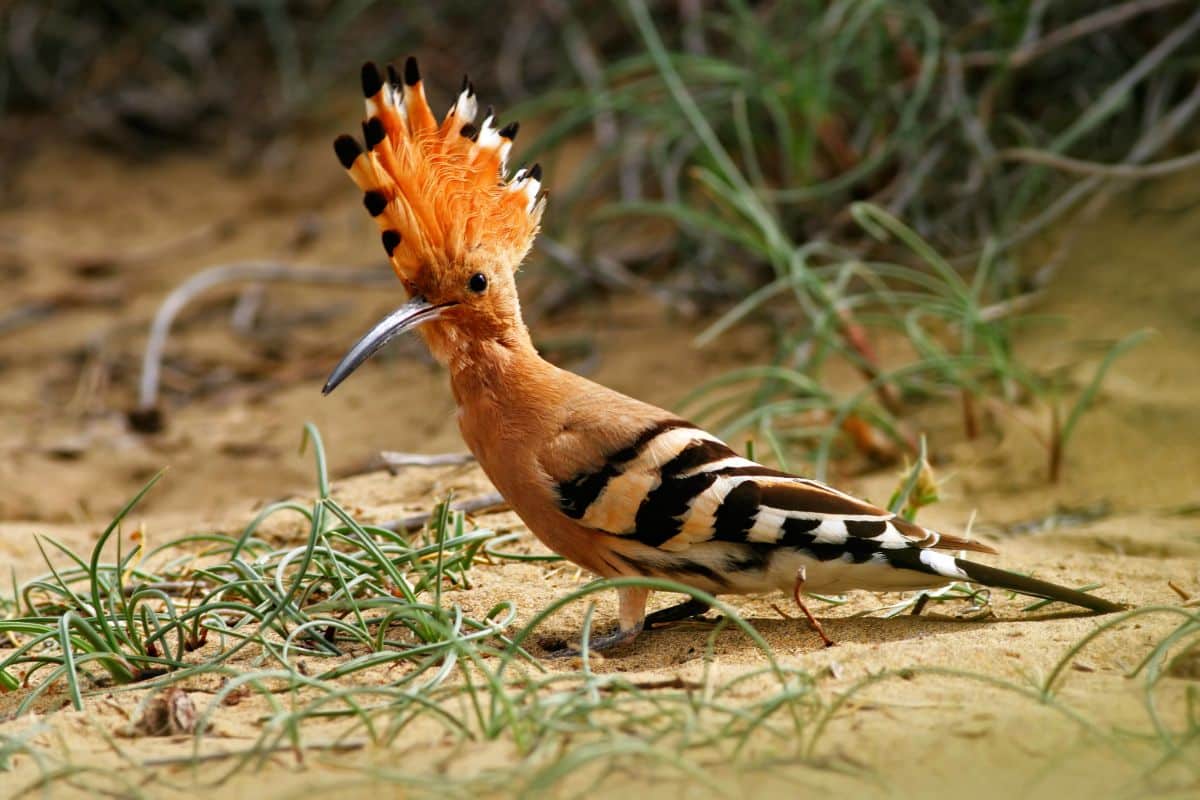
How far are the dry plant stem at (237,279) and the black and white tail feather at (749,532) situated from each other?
11.8 ft

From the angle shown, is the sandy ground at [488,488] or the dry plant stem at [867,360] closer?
the sandy ground at [488,488]

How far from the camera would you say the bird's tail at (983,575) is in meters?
2.42

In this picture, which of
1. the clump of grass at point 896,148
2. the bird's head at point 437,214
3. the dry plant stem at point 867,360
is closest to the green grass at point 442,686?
the bird's head at point 437,214

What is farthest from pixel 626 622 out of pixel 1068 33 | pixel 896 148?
pixel 1068 33

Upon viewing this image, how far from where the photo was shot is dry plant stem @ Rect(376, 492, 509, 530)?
317cm

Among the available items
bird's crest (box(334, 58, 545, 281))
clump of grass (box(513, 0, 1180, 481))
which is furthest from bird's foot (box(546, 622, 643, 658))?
clump of grass (box(513, 0, 1180, 481))

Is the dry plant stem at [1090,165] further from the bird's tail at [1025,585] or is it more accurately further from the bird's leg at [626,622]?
the bird's leg at [626,622]

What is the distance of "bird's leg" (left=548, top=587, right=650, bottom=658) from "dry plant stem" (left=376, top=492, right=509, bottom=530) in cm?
67

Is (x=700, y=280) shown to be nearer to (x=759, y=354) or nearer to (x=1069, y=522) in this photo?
(x=759, y=354)

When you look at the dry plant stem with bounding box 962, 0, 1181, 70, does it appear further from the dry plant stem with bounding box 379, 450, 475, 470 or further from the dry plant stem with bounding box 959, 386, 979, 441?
the dry plant stem with bounding box 379, 450, 475, 470

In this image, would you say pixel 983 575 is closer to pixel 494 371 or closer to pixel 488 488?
pixel 494 371

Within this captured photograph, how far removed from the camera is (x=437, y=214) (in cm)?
269

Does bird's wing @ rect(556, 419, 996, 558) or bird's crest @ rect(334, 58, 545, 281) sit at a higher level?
bird's crest @ rect(334, 58, 545, 281)

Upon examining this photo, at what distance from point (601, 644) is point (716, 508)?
0.34 meters
